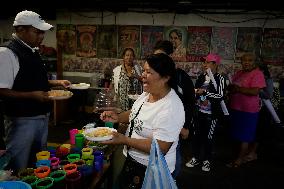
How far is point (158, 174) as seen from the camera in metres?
1.97

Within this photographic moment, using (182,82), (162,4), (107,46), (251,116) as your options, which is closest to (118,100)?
(182,82)

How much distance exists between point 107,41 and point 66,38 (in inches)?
51.7

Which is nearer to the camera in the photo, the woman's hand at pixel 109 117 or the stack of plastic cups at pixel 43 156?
the stack of plastic cups at pixel 43 156

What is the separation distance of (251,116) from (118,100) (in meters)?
2.52

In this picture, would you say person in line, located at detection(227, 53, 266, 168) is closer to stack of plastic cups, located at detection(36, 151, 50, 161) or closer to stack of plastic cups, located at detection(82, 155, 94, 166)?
stack of plastic cups, located at detection(82, 155, 94, 166)

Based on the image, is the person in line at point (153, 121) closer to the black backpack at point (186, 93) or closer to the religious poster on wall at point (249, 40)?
the black backpack at point (186, 93)

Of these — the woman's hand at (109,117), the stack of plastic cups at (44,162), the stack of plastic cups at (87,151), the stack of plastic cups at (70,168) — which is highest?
the woman's hand at (109,117)

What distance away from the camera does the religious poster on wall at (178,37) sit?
758 centimetres

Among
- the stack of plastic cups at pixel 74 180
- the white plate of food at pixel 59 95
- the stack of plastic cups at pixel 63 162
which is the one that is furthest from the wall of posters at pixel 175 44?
the stack of plastic cups at pixel 74 180

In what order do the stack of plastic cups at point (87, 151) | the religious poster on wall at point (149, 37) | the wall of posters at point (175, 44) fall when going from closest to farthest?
the stack of plastic cups at point (87, 151), the wall of posters at point (175, 44), the religious poster on wall at point (149, 37)

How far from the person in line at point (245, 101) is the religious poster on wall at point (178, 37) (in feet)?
8.63

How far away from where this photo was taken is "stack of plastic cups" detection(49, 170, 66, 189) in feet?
6.95

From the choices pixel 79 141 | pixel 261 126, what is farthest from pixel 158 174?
pixel 261 126

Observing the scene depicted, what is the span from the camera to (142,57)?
7934mm
